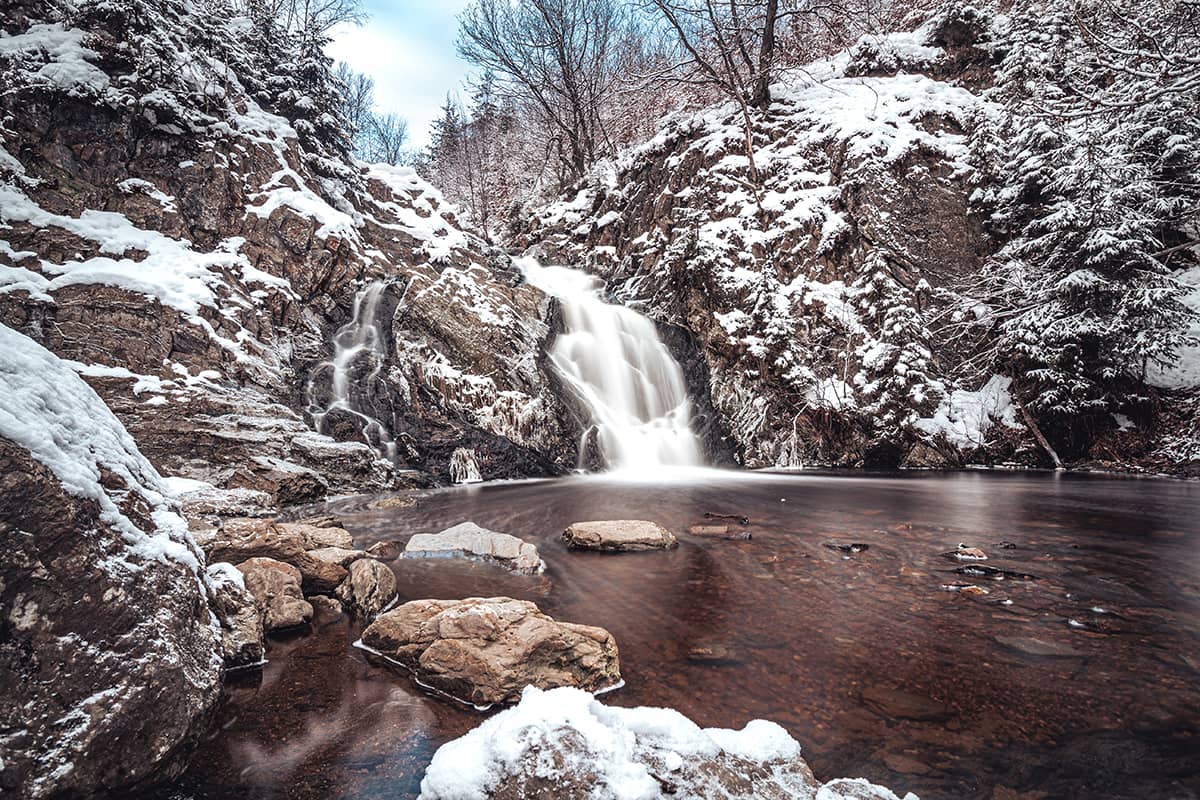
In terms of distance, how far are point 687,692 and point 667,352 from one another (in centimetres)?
1104

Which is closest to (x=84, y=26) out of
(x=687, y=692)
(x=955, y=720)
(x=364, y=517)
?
(x=364, y=517)

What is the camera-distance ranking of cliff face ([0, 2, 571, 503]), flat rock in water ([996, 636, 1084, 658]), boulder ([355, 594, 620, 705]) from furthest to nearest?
1. cliff face ([0, 2, 571, 503])
2. flat rock in water ([996, 636, 1084, 658])
3. boulder ([355, 594, 620, 705])

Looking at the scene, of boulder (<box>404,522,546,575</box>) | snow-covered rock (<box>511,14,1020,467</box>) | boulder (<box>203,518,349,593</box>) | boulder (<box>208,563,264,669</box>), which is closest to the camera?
boulder (<box>208,563,264,669</box>)

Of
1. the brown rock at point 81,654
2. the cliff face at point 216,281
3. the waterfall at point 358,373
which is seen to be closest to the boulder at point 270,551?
the brown rock at point 81,654

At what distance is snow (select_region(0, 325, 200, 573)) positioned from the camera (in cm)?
180

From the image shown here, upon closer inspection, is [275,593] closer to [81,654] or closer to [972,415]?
[81,654]

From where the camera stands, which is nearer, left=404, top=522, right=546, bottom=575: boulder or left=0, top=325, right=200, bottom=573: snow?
left=0, top=325, right=200, bottom=573: snow

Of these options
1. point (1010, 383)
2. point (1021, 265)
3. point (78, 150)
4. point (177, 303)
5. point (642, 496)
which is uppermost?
point (78, 150)

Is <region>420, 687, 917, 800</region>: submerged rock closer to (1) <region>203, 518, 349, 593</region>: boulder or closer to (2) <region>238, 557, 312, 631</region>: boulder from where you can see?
(2) <region>238, 557, 312, 631</region>: boulder

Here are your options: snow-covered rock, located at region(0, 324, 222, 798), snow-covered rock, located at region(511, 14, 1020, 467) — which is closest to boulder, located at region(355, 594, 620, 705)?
snow-covered rock, located at region(0, 324, 222, 798)

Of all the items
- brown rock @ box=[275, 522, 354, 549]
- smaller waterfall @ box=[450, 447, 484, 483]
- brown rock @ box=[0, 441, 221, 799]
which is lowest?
smaller waterfall @ box=[450, 447, 484, 483]

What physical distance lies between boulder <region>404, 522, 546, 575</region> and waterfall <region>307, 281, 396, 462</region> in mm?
5042

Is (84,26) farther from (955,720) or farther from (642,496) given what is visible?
(955,720)

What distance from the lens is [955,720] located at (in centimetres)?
234
